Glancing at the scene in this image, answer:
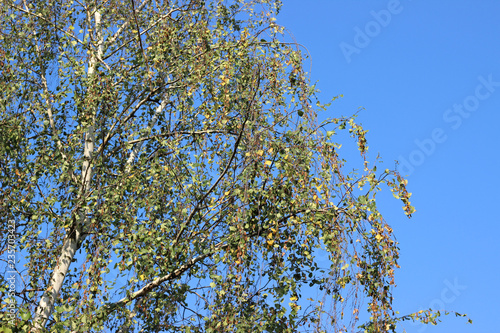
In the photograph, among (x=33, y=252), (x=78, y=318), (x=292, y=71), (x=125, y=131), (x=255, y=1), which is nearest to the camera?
(x=78, y=318)

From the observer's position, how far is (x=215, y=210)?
22.2 ft

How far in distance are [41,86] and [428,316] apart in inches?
260

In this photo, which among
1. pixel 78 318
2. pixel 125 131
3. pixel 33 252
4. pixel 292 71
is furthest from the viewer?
pixel 125 131

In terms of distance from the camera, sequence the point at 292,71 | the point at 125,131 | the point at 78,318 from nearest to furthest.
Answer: the point at 78,318 → the point at 292,71 → the point at 125,131

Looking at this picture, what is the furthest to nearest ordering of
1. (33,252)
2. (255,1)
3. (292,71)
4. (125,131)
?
1. (255,1)
2. (125,131)
3. (33,252)
4. (292,71)

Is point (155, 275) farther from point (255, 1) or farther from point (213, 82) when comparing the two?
point (255, 1)

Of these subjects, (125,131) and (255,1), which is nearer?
(125,131)

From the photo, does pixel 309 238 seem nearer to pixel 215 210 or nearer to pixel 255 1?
pixel 215 210

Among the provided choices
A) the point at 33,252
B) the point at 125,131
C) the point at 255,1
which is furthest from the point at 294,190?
the point at 255,1

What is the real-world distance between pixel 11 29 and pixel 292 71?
497 cm

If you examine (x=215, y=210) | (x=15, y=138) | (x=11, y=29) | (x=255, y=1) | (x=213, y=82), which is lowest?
(x=215, y=210)

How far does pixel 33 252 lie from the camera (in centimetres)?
791

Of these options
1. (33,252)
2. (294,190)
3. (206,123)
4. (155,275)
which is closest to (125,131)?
(206,123)

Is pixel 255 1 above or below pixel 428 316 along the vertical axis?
above
